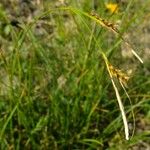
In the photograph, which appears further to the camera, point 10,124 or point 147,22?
point 147,22

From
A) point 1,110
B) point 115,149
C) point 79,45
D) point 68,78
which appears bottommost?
point 115,149

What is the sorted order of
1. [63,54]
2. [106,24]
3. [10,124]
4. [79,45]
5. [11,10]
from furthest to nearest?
[11,10] → [63,54] → [79,45] → [10,124] → [106,24]

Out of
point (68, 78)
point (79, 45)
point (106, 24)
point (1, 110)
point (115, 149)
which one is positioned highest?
point (106, 24)

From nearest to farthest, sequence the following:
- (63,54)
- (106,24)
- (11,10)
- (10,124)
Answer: (106,24) < (10,124) < (63,54) < (11,10)

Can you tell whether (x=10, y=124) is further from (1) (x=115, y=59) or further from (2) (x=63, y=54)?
(1) (x=115, y=59)

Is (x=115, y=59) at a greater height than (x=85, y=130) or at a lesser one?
greater

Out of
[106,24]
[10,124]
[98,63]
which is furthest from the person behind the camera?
[98,63]

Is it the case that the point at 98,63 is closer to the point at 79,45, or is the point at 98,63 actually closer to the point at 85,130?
the point at 79,45

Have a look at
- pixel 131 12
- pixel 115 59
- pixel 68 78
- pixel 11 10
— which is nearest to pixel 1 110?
pixel 68 78

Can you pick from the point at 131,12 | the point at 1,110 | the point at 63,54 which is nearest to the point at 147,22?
the point at 131,12
